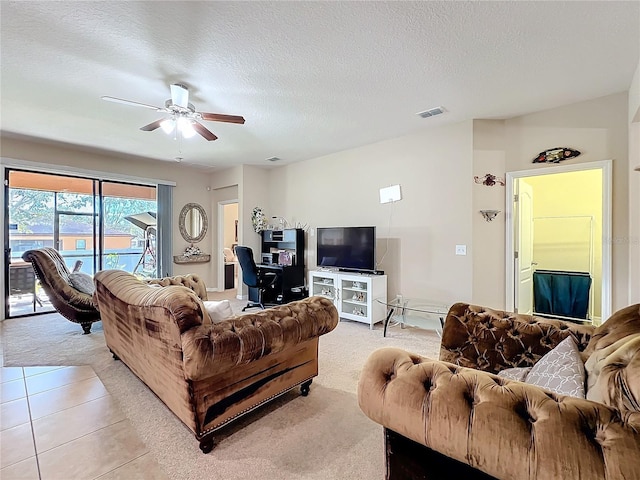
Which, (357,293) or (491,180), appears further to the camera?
(357,293)

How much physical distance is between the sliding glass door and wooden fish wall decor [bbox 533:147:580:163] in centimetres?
664

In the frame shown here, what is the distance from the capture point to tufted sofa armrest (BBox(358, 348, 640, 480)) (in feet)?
2.49

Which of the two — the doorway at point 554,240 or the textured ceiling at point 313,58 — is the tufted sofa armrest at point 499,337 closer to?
the textured ceiling at point 313,58

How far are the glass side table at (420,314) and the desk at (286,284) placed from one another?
1.92 metres

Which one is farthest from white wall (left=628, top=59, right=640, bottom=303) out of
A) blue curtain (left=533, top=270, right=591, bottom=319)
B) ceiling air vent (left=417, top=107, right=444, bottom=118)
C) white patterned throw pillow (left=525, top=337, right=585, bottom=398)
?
white patterned throw pillow (left=525, top=337, right=585, bottom=398)

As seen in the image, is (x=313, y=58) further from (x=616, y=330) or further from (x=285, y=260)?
(x=285, y=260)

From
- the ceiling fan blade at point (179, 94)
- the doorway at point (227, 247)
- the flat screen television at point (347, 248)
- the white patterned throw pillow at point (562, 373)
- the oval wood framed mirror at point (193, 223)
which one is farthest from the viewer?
the doorway at point (227, 247)

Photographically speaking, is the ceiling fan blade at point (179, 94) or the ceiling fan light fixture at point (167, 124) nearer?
the ceiling fan blade at point (179, 94)

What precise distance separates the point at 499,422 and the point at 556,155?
369 cm

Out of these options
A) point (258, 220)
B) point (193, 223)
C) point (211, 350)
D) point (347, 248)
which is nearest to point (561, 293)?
point (347, 248)

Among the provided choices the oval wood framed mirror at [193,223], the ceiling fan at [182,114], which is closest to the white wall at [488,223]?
the ceiling fan at [182,114]

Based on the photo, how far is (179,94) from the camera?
112 inches

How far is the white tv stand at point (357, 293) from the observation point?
4.24m

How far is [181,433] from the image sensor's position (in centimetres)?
194
